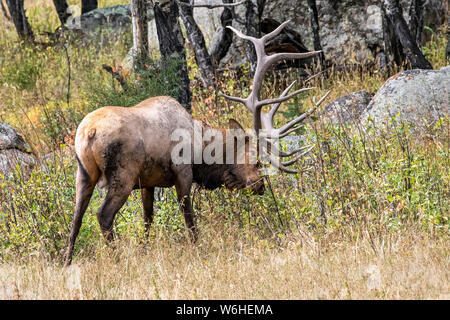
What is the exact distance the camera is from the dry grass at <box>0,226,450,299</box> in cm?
526

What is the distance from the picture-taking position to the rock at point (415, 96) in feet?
31.8

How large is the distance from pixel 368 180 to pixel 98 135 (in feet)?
8.81

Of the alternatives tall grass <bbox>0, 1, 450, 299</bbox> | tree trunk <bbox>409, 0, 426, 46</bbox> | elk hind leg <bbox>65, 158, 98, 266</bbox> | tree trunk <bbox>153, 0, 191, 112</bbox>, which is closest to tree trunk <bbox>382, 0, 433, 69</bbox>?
tree trunk <bbox>409, 0, 426, 46</bbox>

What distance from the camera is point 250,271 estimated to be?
5.90m

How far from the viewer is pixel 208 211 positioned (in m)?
7.64

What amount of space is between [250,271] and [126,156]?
1.45m

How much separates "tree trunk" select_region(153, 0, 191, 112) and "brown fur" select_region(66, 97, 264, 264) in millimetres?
3352

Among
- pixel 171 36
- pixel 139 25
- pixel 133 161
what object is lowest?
pixel 133 161

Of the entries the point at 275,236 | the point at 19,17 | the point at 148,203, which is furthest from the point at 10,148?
the point at 19,17

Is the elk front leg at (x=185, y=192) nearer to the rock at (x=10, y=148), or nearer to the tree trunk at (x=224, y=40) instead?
the rock at (x=10, y=148)

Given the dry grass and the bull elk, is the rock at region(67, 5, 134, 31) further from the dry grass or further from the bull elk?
the dry grass

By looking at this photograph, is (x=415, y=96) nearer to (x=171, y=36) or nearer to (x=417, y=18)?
(x=171, y=36)

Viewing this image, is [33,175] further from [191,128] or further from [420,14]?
[420,14]

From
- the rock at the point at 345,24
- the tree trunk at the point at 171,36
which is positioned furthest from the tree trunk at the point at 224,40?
the tree trunk at the point at 171,36
